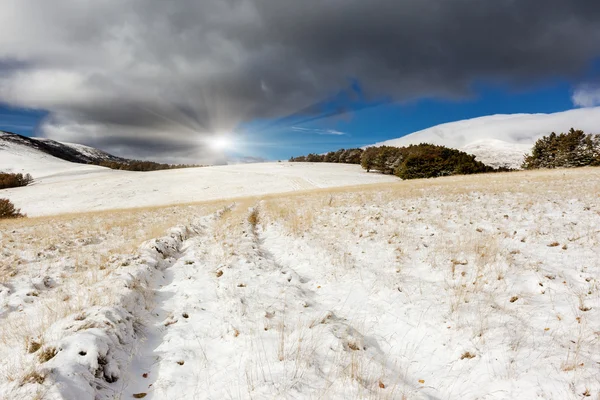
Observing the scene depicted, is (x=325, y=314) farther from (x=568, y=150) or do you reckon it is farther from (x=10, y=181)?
(x=10, y=181)

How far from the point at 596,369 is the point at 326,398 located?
382cm

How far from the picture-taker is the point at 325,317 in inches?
227

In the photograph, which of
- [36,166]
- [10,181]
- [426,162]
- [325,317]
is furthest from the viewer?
[36,166]

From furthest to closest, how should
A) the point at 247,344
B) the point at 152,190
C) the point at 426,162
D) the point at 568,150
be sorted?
the point at 426,162, the point at 568,150, the point at 152,190, the point at 247,344

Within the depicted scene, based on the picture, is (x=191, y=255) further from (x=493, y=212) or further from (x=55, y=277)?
(x=493, y=212)

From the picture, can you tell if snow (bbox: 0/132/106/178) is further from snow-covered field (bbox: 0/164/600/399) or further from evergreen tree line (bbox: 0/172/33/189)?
snow-covered field (bbox: 0/164/600/399)

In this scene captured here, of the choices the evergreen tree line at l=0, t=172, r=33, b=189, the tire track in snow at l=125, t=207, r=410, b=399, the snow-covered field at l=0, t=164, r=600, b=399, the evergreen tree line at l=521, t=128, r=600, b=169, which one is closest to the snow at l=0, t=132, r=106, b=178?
the evergreen tree line at l=0, t=172, r=33, b=189

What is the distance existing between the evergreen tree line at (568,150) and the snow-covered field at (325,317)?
207 ft

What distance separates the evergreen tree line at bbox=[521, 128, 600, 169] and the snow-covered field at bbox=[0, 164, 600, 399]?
207 feet

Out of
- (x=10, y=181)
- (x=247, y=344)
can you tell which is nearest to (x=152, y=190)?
(x=10, y=181)

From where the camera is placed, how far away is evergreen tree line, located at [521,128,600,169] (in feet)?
175

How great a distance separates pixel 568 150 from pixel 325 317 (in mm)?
76666

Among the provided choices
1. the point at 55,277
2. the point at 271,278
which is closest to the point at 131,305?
the point at 271,278

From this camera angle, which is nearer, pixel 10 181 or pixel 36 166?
pixel 10 181
